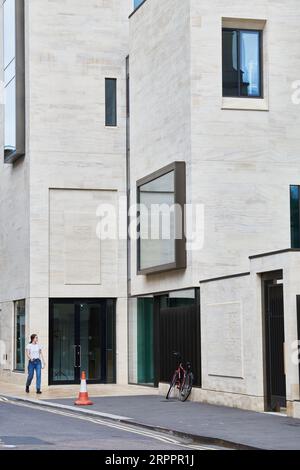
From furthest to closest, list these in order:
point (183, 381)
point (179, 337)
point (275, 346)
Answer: point (179, 337) → point (183, 381) → point (275, 346)

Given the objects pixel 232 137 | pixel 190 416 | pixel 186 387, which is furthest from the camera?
pixel 232 137

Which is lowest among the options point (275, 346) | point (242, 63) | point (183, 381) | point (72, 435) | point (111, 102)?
point (72, 435)

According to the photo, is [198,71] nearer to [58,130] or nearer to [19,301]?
[58,130]

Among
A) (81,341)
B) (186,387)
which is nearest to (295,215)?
(186,387)

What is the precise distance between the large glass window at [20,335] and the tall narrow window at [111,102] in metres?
7.16

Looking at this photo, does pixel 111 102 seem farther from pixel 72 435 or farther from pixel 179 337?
pixel 72 435

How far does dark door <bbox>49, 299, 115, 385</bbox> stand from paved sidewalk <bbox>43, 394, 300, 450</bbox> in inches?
302

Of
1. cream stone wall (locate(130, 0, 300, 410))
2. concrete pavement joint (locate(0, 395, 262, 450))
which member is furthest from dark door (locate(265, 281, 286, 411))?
cream stone wall (locate(130, 0, 300, 410))

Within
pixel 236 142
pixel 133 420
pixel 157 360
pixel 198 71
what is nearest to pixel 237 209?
pixel 236 142

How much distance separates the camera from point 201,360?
24.6 metres

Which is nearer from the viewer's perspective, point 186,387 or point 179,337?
point 186,387

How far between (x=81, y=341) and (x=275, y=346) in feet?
45.4

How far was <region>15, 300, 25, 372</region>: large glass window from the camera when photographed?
35281mm

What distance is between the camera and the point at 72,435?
1606cm
